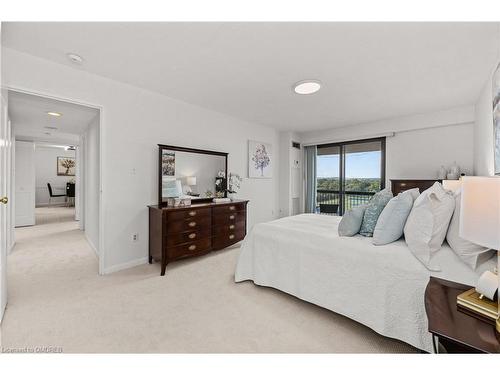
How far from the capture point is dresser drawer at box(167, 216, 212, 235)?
280 centimetres

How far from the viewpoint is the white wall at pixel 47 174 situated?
867cm

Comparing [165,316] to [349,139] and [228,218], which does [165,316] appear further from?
[349,139]

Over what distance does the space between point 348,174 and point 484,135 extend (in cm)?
239

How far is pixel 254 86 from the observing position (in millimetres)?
2875

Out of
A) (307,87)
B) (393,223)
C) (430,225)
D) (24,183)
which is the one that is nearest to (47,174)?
(24,183)

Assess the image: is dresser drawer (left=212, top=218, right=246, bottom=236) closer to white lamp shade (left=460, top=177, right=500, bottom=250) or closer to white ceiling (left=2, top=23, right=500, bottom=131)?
white ceiling (left=2, top=23, right=500, bottom=131)

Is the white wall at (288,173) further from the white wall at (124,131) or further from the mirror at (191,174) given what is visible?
the white wall at (124,131)

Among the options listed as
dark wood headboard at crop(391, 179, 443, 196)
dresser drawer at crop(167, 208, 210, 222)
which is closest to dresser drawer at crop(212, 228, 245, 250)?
dresser drawer at crop(167, 208, 210, 222)

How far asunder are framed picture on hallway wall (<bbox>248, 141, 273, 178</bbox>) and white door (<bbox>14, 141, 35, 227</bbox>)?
5.32 m

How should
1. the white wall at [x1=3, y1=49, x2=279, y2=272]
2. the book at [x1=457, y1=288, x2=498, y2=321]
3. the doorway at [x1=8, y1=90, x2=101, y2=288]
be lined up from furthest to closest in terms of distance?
1. the doorway at [x1=8, y1=90, x2=101, y2=288]
2. the white wall at [x1=3, y1=49, x2=279, y2=272]
3. the book at [x1=457, y1=288, x2=498, y2=321]

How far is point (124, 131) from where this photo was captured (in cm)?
288

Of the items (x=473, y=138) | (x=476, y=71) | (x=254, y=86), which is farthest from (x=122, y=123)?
(x=473, y=138)
